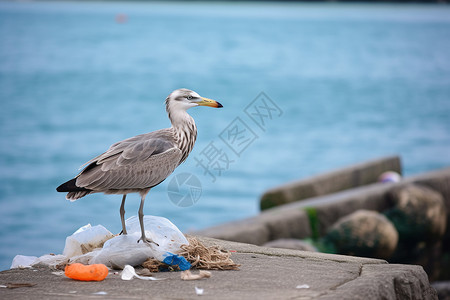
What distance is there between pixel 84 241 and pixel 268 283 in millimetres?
1627

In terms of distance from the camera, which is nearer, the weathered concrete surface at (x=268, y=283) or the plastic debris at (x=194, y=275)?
the weathered concrete surface at (x=268, y=283)

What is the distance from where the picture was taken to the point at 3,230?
1742cm

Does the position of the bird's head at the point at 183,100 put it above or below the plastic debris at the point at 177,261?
above

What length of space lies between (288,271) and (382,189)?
556 centimetres

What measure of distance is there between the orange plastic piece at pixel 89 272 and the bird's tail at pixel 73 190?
1.71 ft

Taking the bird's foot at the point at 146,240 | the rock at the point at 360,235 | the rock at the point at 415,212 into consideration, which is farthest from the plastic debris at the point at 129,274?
the rock at the point at 415,212

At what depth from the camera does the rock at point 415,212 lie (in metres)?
10.2

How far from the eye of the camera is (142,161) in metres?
5.32

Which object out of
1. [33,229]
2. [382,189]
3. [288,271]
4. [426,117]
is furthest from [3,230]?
[426,117]

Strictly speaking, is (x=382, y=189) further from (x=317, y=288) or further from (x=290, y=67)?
(x=290, y=67)

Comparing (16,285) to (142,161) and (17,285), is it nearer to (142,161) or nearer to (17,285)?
(17,285)

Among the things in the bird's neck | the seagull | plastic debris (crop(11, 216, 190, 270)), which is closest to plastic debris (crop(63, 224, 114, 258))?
plastic debris (crop(11, 216, 190, 270))

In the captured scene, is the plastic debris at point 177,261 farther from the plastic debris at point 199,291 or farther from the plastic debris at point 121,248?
the plastic debris at point 199,291

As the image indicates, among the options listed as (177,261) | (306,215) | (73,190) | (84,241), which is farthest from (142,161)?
(306,215)
